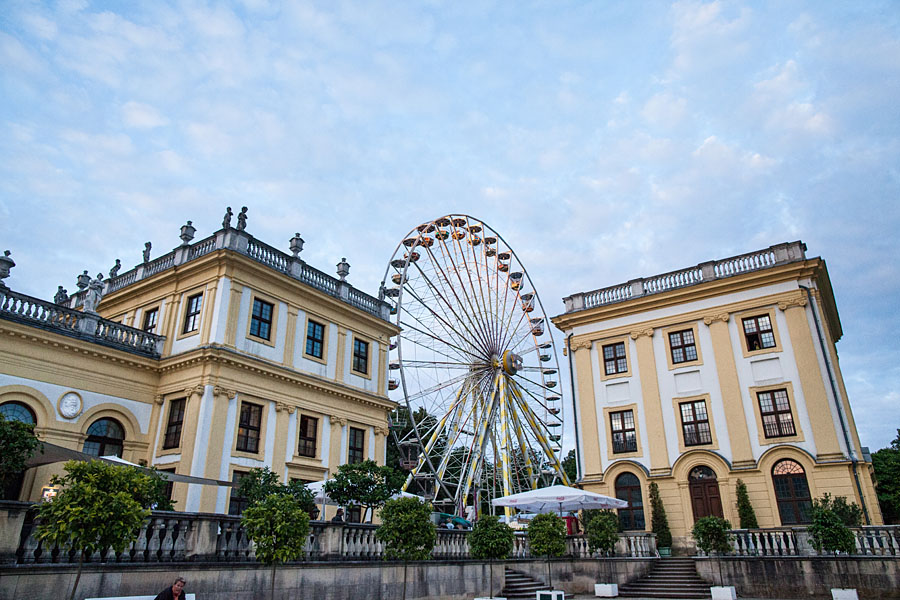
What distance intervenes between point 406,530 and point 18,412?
1128 centimetres

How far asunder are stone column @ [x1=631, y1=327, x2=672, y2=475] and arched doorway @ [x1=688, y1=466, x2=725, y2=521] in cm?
100

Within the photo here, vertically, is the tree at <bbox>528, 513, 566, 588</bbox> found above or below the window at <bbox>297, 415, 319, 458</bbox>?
below

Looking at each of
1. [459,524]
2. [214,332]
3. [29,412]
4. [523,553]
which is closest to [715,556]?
[523,553]

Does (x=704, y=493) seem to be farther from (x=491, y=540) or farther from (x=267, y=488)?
(x=267, y=488)

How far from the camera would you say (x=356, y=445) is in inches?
939

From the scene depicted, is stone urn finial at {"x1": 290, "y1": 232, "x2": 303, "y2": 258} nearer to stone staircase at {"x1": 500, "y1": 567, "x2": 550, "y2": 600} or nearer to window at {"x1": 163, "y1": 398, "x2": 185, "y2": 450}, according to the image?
window at {"x1": 163, "y1": 398, "x2": 185, "y2": 450}

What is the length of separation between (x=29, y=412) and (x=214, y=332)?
520 centimetres

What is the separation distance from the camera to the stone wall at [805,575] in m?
15.1

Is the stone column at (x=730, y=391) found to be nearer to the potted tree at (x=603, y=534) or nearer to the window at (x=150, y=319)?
the potted tree at (x=603, y=534)

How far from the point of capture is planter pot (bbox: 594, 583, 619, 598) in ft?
58.1

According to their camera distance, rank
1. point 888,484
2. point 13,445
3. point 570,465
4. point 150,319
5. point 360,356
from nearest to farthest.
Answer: point 13,445 < point 150,319 < point 360,356 < point 888,484 < point 570,465

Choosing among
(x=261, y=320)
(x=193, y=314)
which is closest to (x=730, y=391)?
(x=261, y=320)

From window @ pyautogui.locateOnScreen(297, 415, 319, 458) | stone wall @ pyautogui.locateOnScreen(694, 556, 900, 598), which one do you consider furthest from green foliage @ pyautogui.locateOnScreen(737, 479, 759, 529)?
window @ pyautogui.locateOnScreen(297, 415, 319, 458)

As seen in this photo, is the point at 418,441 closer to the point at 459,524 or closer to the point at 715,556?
the point at 459,524
